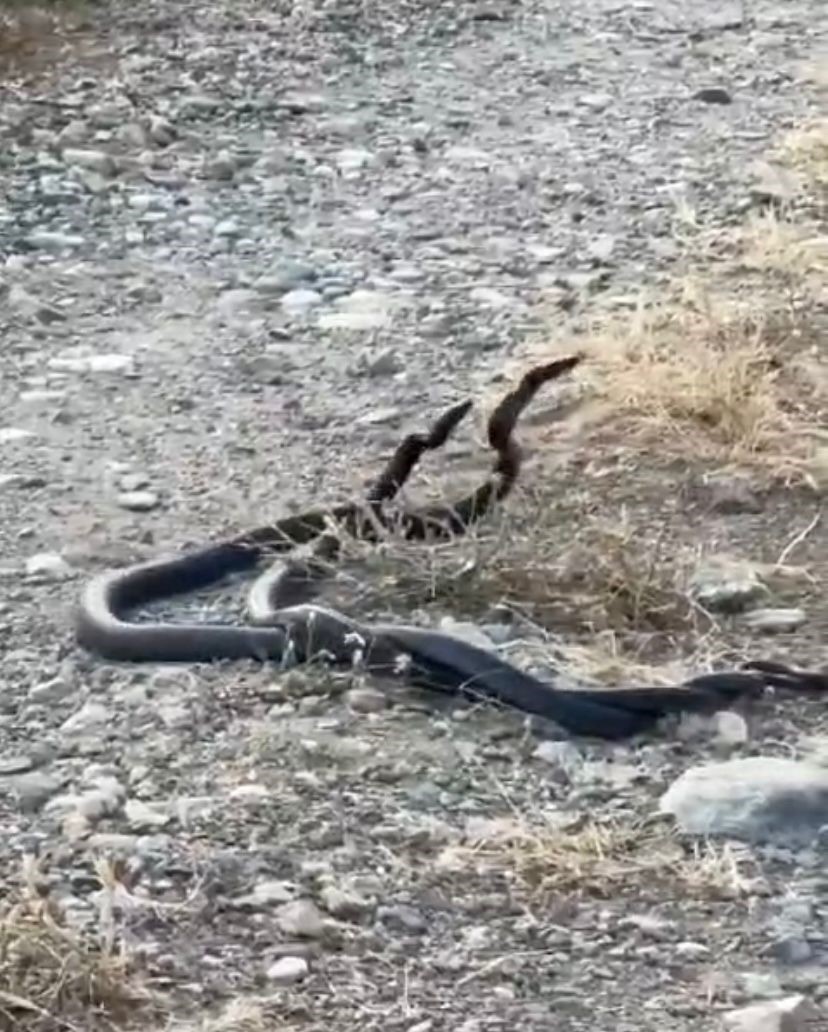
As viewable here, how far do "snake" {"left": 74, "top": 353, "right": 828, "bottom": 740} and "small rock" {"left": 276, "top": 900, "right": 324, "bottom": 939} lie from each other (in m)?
0.57

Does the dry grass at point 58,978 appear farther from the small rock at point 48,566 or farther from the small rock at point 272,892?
the small rock at point 48,566

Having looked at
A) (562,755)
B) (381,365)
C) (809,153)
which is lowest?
(809,153)

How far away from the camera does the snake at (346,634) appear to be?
322 cm

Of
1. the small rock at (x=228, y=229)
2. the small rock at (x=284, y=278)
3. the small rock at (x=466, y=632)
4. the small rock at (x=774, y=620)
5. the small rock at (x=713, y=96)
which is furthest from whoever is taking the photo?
the small rock at (x=713, y=96)

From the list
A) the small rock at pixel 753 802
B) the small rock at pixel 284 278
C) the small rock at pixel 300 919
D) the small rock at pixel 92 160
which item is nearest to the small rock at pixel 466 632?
the small rock at pixel 753 802

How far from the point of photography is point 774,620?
11.7ft

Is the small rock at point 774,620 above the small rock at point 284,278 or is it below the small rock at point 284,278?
above

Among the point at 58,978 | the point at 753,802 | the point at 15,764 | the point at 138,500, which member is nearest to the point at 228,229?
the point at 138,500

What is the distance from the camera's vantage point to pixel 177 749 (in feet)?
10.2

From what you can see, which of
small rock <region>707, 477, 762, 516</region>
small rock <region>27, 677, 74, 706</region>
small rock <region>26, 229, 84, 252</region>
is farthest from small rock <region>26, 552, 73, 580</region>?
small rock <region>26, 229, 84, 252</region>

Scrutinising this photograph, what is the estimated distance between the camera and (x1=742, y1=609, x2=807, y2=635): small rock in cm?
354

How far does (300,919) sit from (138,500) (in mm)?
1448

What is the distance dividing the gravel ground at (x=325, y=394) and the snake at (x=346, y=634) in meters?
0.05

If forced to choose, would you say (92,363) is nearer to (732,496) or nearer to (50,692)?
(732,496)
